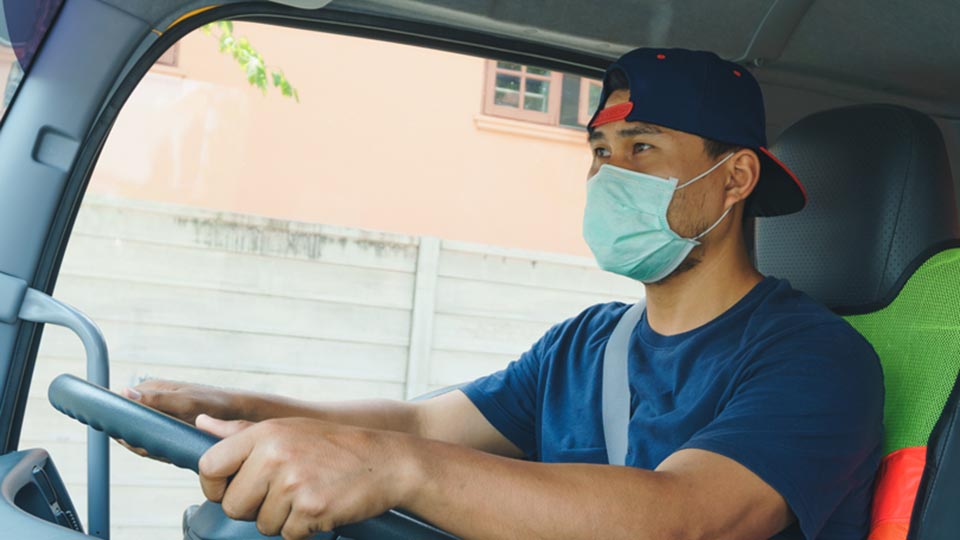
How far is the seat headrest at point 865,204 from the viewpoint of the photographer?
63.6 inches

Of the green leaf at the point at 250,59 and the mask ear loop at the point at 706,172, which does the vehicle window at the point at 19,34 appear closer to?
the mask ear loop at the point at 706,172

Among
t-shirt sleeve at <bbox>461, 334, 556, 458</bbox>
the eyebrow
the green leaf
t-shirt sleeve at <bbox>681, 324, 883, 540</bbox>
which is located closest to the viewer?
t-shirt sleeve at <bbox>681, 324, 883, 540</bbox>

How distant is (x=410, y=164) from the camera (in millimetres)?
4785

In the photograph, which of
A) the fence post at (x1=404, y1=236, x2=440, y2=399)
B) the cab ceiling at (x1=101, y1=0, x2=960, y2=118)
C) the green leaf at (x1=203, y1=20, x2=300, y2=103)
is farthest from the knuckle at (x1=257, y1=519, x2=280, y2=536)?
the fence post at (x1=404, y1=236, x2=440, y2=399)

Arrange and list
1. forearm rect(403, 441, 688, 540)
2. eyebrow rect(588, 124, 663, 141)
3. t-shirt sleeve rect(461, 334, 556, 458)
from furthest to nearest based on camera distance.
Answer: t-shirt sleeve rect(461, 334, 556, 458), eyebrow rect(588, 124, 663, 141), forearm rect(403, 441, 688, 540)

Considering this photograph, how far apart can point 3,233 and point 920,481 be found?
142 centimetres

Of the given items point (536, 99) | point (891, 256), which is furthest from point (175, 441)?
point (536, 99)

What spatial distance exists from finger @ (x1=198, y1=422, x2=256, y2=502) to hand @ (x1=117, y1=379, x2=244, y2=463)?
0.53 metres

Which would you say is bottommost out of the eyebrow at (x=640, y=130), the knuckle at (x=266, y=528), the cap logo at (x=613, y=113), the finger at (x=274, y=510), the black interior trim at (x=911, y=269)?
the knuckle at (x=266, y=528)

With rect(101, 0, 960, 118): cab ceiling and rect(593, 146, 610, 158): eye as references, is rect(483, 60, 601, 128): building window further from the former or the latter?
rect(593, 146, 610, 158): eye

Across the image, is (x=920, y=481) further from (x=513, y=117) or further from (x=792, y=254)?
(x=513, y=117)

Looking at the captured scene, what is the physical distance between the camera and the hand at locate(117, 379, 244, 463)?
4.89ft

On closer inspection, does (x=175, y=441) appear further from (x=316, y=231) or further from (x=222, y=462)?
(x=316, y=231)

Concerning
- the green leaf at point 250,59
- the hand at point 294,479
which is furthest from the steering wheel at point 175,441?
the green leaf at point 250,59
